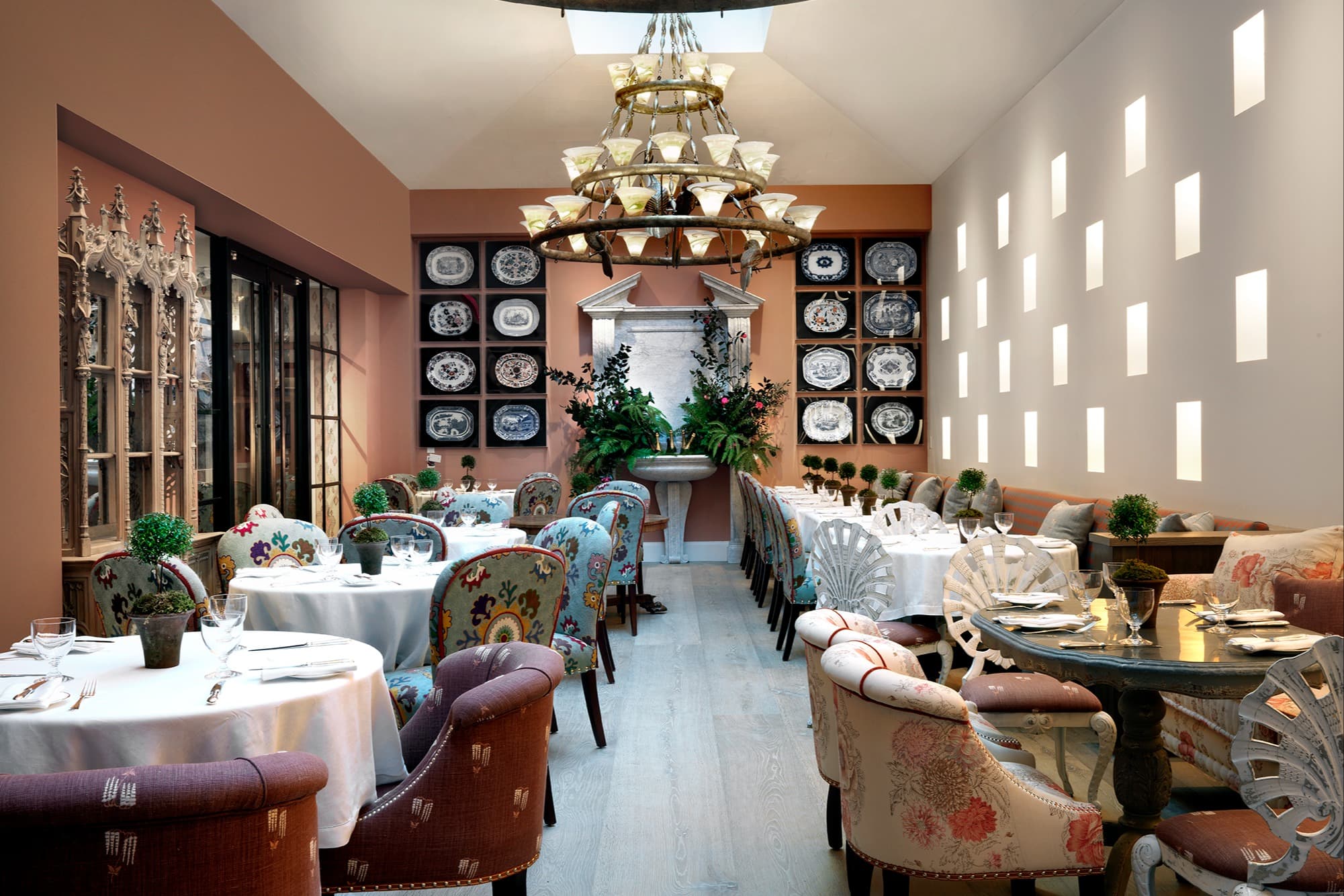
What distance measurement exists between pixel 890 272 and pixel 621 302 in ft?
9.10

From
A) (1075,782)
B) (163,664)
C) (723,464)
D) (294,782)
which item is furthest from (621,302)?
(294,782)

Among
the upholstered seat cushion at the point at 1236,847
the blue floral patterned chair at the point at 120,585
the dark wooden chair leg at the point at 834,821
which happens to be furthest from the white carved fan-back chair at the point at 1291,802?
the blue floral patterned chair at the point at 120,585

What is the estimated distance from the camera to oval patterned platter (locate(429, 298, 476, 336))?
10461 millimetres

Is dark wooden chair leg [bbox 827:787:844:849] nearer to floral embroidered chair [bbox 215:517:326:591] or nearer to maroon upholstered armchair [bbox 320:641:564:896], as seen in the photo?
maroon upholstered armchair [bbox 320:641:564:896]

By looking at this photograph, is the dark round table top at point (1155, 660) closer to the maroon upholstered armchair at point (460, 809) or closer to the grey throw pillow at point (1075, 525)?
the maroon upholstered armchair at point (460, 809)

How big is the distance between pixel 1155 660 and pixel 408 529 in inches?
123

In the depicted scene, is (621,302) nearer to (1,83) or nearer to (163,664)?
(1,83)

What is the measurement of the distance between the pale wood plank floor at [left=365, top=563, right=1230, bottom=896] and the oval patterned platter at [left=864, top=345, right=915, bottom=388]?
16.9 ft

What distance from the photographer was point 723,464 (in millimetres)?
10391

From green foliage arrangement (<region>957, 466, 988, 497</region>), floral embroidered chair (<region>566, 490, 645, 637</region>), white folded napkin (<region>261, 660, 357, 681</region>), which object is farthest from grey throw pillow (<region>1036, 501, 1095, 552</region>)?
white folded napkin (<region>261, 660, 357, 681</region>)

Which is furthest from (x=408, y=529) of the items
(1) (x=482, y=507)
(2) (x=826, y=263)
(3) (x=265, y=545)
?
(2) (x=826, y=263)

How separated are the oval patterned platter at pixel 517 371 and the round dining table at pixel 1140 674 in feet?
26.0

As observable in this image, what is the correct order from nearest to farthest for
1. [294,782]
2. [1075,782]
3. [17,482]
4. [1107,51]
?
1. [294,782]
2. [1075,782]
3. [17,482]
4. [1107,51]

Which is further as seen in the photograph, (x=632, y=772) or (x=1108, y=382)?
(x=1108, y=382)
